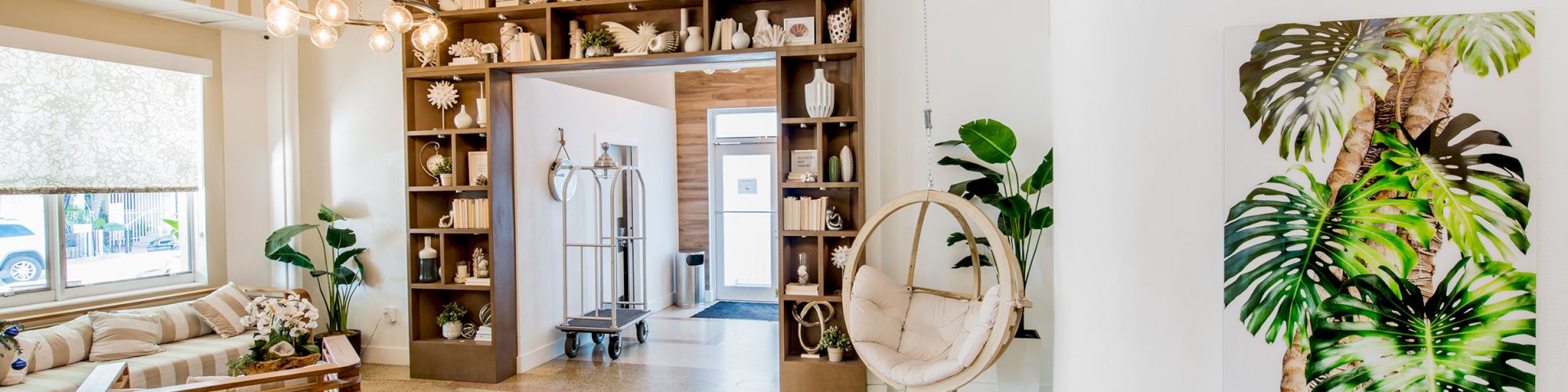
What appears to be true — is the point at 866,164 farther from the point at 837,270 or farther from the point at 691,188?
the point at 691,188

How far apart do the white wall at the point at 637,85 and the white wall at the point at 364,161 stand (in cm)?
130

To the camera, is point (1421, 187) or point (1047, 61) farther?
point (1047, 61)

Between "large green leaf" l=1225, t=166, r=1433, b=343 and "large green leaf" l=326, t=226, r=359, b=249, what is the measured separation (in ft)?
17.7

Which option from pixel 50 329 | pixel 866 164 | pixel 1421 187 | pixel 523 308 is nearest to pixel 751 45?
pixel 866 164

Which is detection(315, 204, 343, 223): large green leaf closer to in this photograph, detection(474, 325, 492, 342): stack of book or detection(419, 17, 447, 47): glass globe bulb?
detection(474, 325, 492, 342): stack of book

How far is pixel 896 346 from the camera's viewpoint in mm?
3672

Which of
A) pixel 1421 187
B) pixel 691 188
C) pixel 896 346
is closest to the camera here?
pixel 1421 187

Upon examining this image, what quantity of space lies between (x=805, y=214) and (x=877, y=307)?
0.83 metres

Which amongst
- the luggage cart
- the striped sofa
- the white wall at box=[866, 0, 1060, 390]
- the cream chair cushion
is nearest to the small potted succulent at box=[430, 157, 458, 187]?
the luggage cart

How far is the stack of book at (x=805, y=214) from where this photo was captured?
13.9 feet

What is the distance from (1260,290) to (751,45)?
3.21 metres

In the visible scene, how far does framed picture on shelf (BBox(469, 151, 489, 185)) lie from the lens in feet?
15.9

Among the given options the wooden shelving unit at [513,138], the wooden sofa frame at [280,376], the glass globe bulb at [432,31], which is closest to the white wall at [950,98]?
the wooden shelving unit at [513,138]

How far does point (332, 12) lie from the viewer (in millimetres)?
2736
